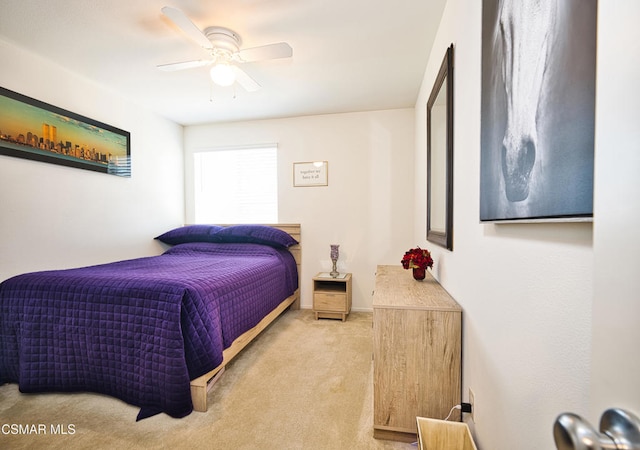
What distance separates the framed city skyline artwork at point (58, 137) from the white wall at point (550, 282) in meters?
3.09

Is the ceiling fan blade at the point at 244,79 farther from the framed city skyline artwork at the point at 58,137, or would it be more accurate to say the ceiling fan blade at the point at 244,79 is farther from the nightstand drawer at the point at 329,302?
the nightstand drawer at the point at 329,302

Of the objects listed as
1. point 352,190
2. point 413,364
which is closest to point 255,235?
point 352,190

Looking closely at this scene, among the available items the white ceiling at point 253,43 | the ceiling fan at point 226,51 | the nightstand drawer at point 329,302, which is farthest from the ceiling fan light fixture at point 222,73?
the nightstand drawer at point 329,302

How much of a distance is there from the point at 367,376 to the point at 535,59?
6.62 feet

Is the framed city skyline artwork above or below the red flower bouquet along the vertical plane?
above

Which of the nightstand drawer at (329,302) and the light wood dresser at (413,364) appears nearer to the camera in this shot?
the light wood dresser at (413,364)

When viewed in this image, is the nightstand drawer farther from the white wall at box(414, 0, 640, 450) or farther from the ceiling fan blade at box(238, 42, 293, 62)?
the ceiling fan blade at box(238, 42, 293, 62)

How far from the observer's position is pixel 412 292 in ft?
5.41

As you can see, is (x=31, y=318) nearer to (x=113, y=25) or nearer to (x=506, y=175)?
(x=113, y=25)

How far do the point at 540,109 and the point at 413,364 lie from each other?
1194 millimetres

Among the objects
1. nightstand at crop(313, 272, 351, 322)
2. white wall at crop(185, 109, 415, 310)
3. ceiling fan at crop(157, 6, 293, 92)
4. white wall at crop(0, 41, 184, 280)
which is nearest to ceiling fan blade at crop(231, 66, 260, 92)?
ceiling fan at crop(157, 6, 293, 92)

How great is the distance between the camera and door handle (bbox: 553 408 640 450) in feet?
0.83

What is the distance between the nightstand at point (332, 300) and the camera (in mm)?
3135

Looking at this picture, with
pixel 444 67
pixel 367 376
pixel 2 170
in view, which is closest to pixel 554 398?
pixel 367 376
